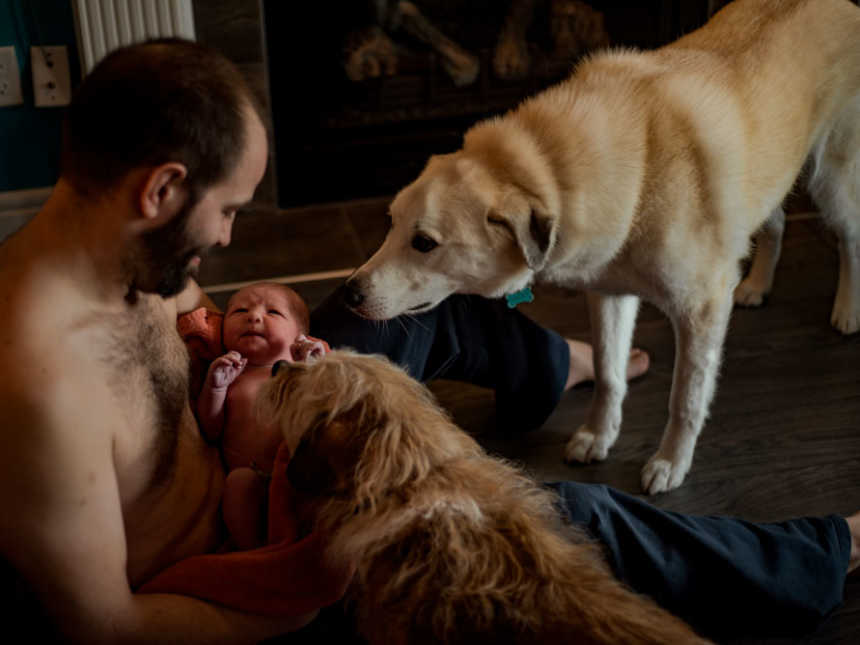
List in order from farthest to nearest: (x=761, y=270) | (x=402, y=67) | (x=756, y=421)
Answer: (x=402, y=67) < (x=761, y=270) < (x=756, y=421)

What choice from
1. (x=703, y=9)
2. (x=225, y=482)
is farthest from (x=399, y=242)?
(x=703, y=9)

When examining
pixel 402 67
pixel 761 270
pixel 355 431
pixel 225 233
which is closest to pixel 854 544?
pixel 355 431

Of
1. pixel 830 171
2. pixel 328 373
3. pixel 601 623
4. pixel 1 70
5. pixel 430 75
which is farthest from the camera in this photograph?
pixel 430 75

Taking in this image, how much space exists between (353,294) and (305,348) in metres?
0.23

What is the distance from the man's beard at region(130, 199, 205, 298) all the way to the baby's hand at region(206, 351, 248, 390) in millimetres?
412

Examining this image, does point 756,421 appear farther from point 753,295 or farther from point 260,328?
point 260,328

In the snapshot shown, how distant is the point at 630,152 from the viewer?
170cm

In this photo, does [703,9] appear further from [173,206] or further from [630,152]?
[173,206]

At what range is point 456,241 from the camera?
167 centimetres

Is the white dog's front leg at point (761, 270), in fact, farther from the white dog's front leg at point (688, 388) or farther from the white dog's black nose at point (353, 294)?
the white dog's black nose at point (353, 294)

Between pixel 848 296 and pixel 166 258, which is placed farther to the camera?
pixel 848 296

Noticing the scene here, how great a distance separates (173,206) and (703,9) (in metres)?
2.99

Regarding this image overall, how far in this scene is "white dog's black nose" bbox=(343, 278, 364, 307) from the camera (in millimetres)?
1760

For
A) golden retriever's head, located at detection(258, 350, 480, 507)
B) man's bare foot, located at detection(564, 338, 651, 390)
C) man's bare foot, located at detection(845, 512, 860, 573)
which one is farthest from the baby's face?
man's bare foot, located at detection(845, 512, 860, 573)
